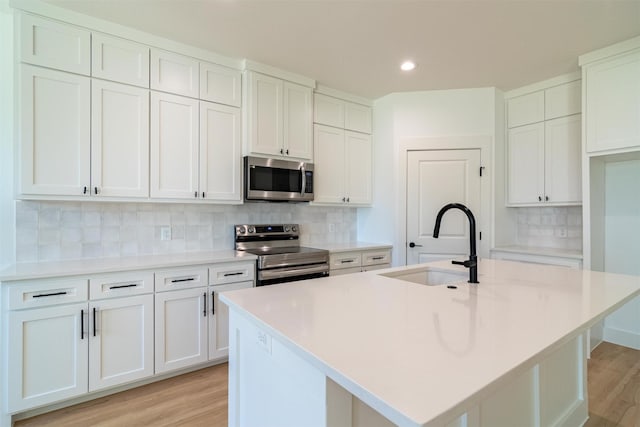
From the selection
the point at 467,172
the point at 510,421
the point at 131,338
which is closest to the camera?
the point at 510,421

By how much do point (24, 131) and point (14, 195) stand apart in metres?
0.41

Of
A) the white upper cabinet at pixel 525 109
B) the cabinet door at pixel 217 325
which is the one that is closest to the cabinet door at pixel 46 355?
the cabinet door at pixel 217 325

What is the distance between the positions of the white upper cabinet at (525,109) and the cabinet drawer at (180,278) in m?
3.55

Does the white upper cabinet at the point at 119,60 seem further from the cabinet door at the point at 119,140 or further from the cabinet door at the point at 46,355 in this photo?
the cabinet door at the point at 46,355

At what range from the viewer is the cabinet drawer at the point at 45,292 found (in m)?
1.83

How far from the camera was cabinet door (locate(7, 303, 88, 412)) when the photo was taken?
1841 mm

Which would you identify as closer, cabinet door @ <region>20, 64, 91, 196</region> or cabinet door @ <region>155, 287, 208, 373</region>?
cabinet door @ <region>20, 64, 91, 196</region>

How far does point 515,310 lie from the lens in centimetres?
116

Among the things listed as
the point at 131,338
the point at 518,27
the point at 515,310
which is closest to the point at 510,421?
the point at 515,310

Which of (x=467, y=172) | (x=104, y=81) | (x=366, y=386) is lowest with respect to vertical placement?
(x=366, y=386)

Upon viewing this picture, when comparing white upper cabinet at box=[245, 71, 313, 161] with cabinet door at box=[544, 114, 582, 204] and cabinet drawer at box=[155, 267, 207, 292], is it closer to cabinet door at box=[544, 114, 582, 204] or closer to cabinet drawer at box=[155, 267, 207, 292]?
cabinet drawer at box=[155, 267, 207, 292]

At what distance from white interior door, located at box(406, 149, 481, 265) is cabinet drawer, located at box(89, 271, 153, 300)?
8.61 feet

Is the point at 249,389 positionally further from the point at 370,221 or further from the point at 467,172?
the point at 467,172

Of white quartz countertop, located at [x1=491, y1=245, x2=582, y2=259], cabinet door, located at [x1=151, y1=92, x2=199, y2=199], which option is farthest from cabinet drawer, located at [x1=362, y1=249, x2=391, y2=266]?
cabinet door, located at [x1=151, y1=92, x2=199, y2=199]
